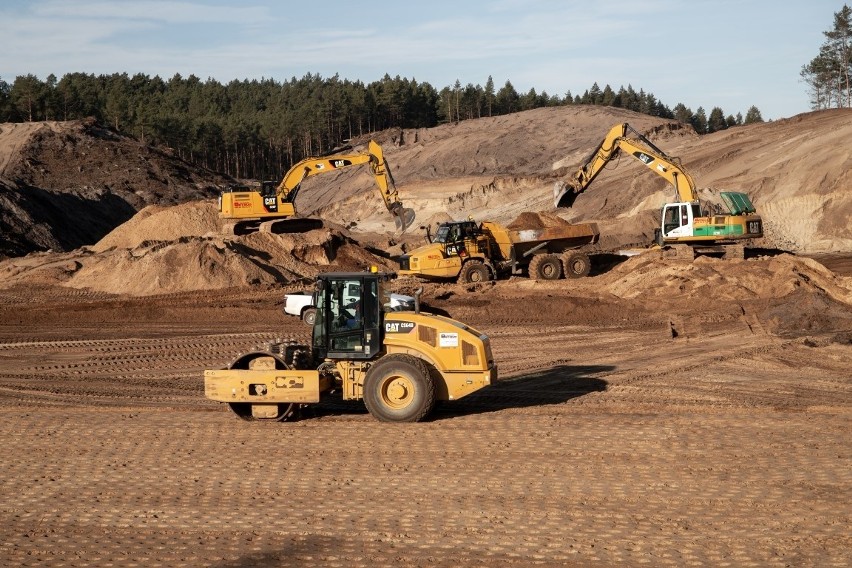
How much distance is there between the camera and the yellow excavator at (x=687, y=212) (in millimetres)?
29859

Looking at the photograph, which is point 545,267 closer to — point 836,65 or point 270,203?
point 270,203

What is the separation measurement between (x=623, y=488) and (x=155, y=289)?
22437 millimetres

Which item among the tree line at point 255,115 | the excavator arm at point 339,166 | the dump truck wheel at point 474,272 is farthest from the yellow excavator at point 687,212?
the tree line at point 255,115

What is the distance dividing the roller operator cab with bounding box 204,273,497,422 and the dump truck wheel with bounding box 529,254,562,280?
16.3 m

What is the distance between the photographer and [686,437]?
1256cm

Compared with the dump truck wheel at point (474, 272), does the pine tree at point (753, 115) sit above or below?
above

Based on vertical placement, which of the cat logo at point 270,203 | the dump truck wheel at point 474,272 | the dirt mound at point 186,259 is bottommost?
the dump truck wheel at point 474,272

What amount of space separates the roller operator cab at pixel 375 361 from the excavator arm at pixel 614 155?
770 inches

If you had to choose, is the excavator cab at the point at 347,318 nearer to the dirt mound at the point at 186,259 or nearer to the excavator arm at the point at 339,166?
the dirt mound at the point at 186,259

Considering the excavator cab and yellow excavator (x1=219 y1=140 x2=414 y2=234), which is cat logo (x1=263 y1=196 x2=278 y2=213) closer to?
yellow excavator (x1=219 y1=140 x2=414 y2=234)

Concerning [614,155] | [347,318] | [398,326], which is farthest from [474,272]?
[347,318]

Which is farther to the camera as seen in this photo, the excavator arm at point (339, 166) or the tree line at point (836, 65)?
the tree line at point (836, 65)

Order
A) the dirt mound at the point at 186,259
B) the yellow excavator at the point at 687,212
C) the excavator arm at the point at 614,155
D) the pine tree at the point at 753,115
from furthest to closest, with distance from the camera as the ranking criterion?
the pine tree at the point at 753,115 < the excavator arm at the point at 614,155 < the dirt mound at the point at 186,259 < the yellow excavator at the point at 687,212

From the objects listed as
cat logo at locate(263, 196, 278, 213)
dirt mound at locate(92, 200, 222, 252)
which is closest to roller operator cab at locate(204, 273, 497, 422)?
cat logo at locate(263, 196, 278, 213)
